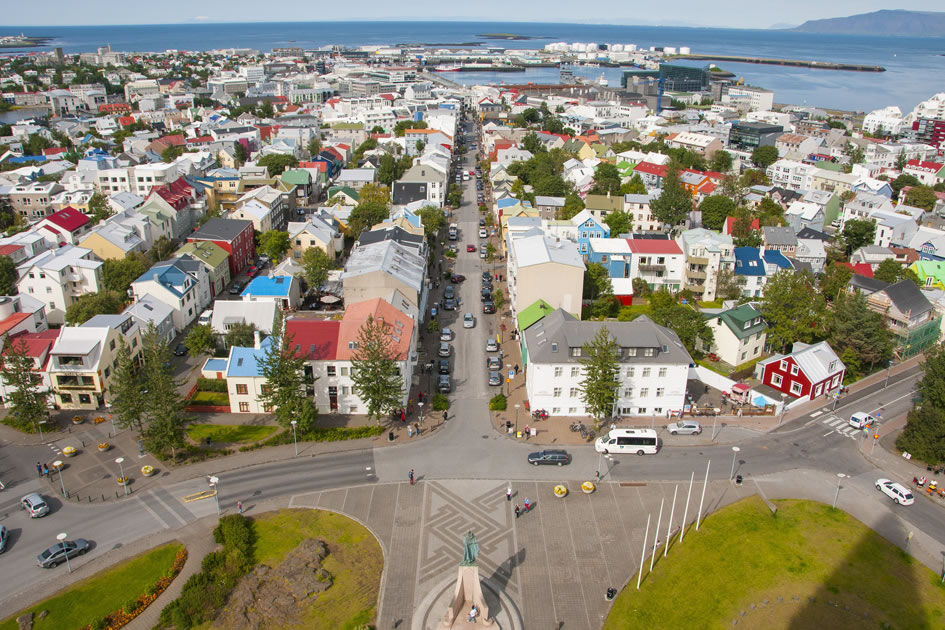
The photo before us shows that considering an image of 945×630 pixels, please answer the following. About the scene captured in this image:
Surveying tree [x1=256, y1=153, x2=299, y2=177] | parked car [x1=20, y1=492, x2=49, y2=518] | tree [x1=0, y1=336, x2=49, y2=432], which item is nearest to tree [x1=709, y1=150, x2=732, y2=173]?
tree [x1=256, y1=153, x2=299, y2=177]

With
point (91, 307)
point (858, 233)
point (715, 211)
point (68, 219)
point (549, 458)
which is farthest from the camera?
point (715, 211)

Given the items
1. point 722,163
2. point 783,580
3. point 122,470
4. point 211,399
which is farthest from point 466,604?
point 722,163

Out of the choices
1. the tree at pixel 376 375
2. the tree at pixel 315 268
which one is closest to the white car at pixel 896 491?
the tree at pixel 376 375

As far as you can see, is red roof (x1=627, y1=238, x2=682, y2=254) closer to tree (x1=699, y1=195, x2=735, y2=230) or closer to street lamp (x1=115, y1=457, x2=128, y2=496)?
tree (x1=699, y1=195, x2=735, y2=230)

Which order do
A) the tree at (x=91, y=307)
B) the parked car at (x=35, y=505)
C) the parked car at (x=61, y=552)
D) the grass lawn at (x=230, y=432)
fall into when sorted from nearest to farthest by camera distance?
the parked car at (x=61, y=552) < the parked car at (x=35, y=505) < the grass lawn at (x=230, y=432) < the tree at (x=91, y=307)

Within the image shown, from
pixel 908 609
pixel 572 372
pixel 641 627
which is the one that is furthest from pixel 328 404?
pixel 908 609

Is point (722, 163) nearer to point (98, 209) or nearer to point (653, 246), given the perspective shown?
point (653, 246)

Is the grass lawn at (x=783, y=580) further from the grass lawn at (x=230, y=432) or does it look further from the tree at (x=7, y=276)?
the tree at (x=7, y=276)
